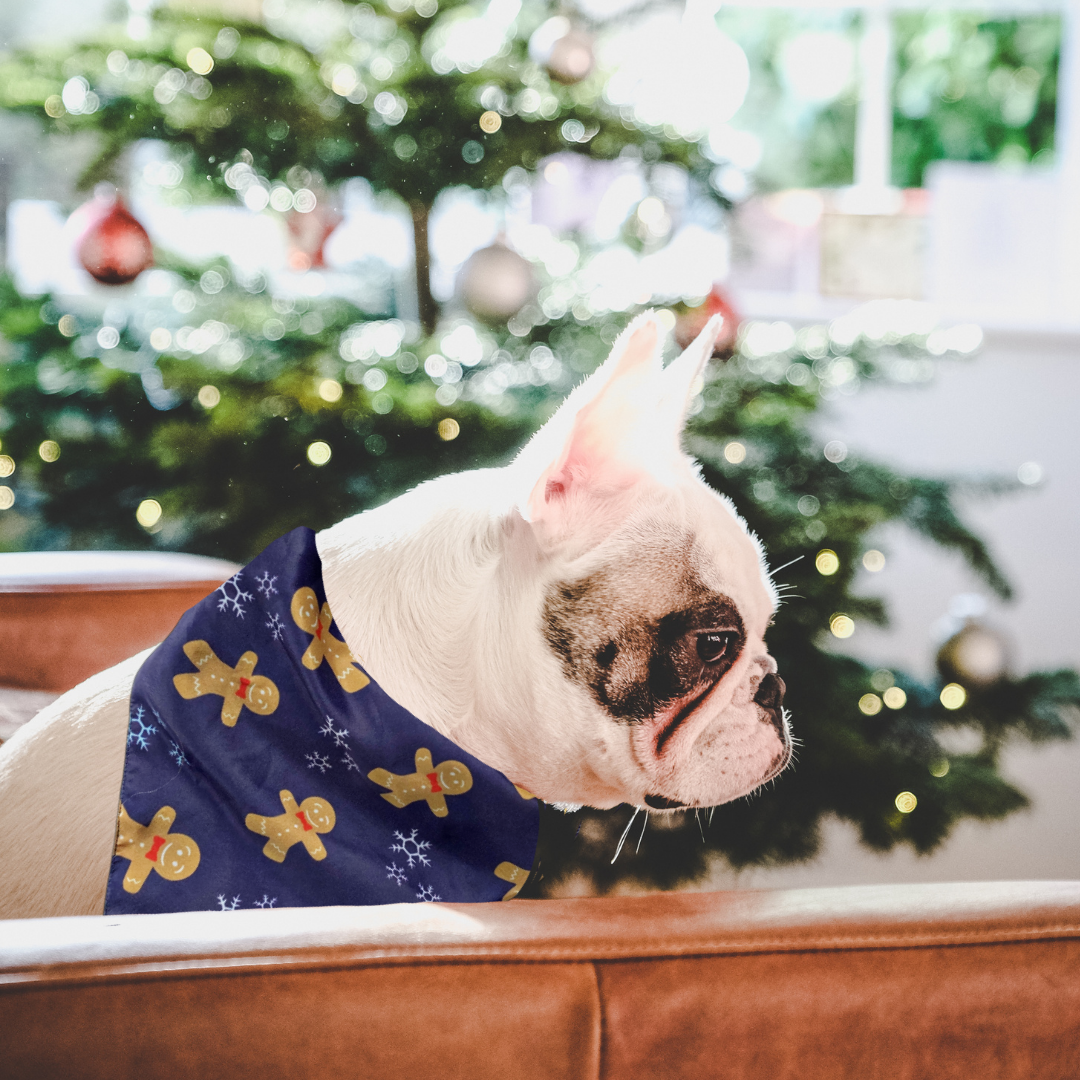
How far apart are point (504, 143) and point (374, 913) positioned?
1.36m

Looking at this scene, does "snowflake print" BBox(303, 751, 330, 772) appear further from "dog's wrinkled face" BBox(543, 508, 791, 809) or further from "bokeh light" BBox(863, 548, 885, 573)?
"bokeh light" BBox(863, 548, 885, 573)

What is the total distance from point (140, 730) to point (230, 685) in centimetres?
7

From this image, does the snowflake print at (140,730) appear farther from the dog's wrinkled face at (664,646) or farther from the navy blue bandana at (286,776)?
the dog's wrinkled face at (664,646)

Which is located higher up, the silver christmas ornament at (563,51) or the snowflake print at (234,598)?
the silver christmas ornament at (563,51)

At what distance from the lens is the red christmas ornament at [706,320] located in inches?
63.9

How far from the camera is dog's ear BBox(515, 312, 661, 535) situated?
70cm

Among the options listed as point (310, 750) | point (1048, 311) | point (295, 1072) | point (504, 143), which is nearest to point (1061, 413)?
point (1048, 311)

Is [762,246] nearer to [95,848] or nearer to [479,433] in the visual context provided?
[479,433]

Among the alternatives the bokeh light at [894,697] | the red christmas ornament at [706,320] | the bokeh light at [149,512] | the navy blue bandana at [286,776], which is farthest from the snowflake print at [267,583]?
the bokeh light at [894,697]

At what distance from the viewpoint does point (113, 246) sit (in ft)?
5.12

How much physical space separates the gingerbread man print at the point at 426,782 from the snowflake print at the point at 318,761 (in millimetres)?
31

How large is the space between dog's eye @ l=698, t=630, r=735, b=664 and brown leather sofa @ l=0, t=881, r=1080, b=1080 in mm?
294

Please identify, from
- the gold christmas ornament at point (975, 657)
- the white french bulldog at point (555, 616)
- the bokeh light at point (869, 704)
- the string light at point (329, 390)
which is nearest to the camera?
the white french bulldog at point (555, 616)

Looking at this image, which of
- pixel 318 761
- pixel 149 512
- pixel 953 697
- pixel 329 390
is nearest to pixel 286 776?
pixel 318 761
